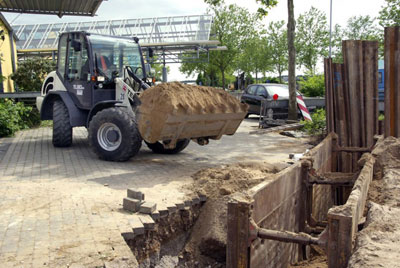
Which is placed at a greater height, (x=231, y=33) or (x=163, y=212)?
(x=231, y=33)

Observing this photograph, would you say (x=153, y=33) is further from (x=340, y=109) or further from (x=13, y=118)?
(x=340, y=109)

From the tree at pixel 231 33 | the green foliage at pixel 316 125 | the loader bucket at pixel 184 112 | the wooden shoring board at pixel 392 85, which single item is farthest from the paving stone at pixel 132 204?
the tree at pixel 231 33

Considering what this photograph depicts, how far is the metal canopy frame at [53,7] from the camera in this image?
12.3m

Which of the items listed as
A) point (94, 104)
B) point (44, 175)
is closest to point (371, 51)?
point (94, 104)

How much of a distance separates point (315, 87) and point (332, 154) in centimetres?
1274

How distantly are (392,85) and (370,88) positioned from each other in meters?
0.89

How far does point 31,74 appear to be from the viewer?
18.7 metres

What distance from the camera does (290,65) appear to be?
16828 mm

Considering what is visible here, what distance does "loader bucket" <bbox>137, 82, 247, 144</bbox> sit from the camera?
7.48 metres

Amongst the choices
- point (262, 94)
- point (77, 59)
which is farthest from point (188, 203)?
point (262, 94)

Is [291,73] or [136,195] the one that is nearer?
[136,195]

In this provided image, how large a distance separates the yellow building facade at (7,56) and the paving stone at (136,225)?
570 inches

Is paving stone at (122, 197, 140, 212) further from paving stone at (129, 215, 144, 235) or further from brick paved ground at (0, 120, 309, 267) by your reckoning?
paving stone at (129, 215, 144, 235)

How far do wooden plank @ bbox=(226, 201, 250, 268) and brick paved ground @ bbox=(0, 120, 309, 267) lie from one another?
1042 mm
